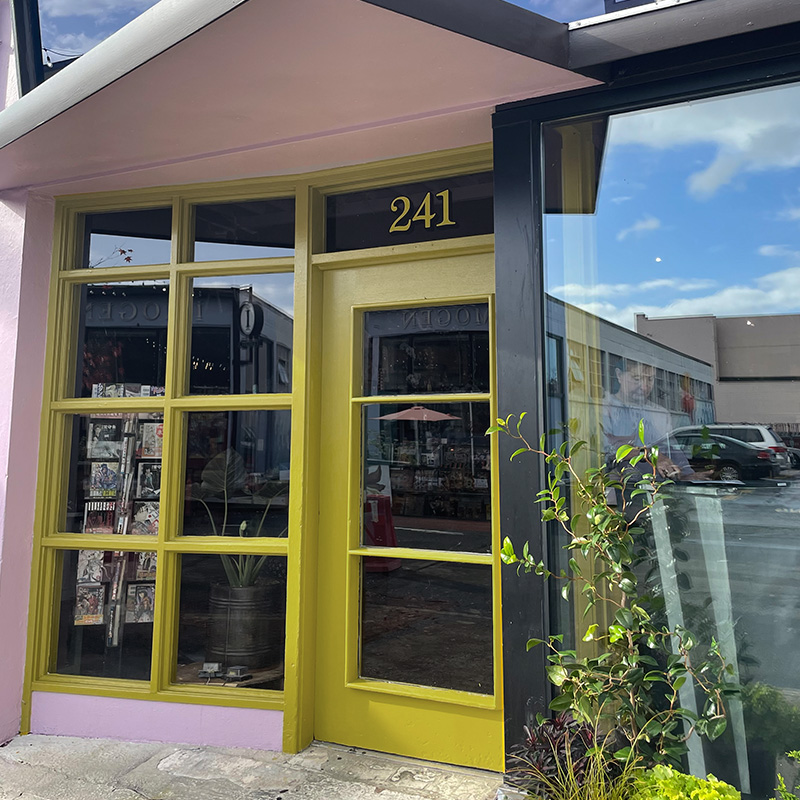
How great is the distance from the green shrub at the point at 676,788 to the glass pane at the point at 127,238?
2.82 meters

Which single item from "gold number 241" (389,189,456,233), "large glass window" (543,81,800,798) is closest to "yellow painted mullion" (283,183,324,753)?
"gold number 241" (389,189,456,233)

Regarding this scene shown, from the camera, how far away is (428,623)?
2.75m

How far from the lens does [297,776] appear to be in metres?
→ 2.59

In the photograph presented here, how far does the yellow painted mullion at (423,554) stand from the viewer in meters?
2.65

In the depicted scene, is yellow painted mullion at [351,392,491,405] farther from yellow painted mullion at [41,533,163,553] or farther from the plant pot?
yellow painted mullion at [41,533,163,553]

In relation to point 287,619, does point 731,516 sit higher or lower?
higher

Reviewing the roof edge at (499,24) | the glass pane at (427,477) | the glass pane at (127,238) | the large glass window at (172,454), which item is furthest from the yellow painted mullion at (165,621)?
the roof edge at (499,24)

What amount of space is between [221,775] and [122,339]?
1966 millimetres

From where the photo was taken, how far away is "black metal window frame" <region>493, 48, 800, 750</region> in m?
2.19

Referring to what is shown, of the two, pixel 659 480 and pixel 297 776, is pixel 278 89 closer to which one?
pixel 659 480

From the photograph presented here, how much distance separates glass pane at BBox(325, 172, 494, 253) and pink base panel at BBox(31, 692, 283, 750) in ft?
6.80

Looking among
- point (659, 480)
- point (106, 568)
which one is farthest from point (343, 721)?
point (659, 480)

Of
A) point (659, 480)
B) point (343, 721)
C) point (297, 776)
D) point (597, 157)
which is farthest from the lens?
point (343, 721)

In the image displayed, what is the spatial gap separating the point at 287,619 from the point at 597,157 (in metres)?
2.17
